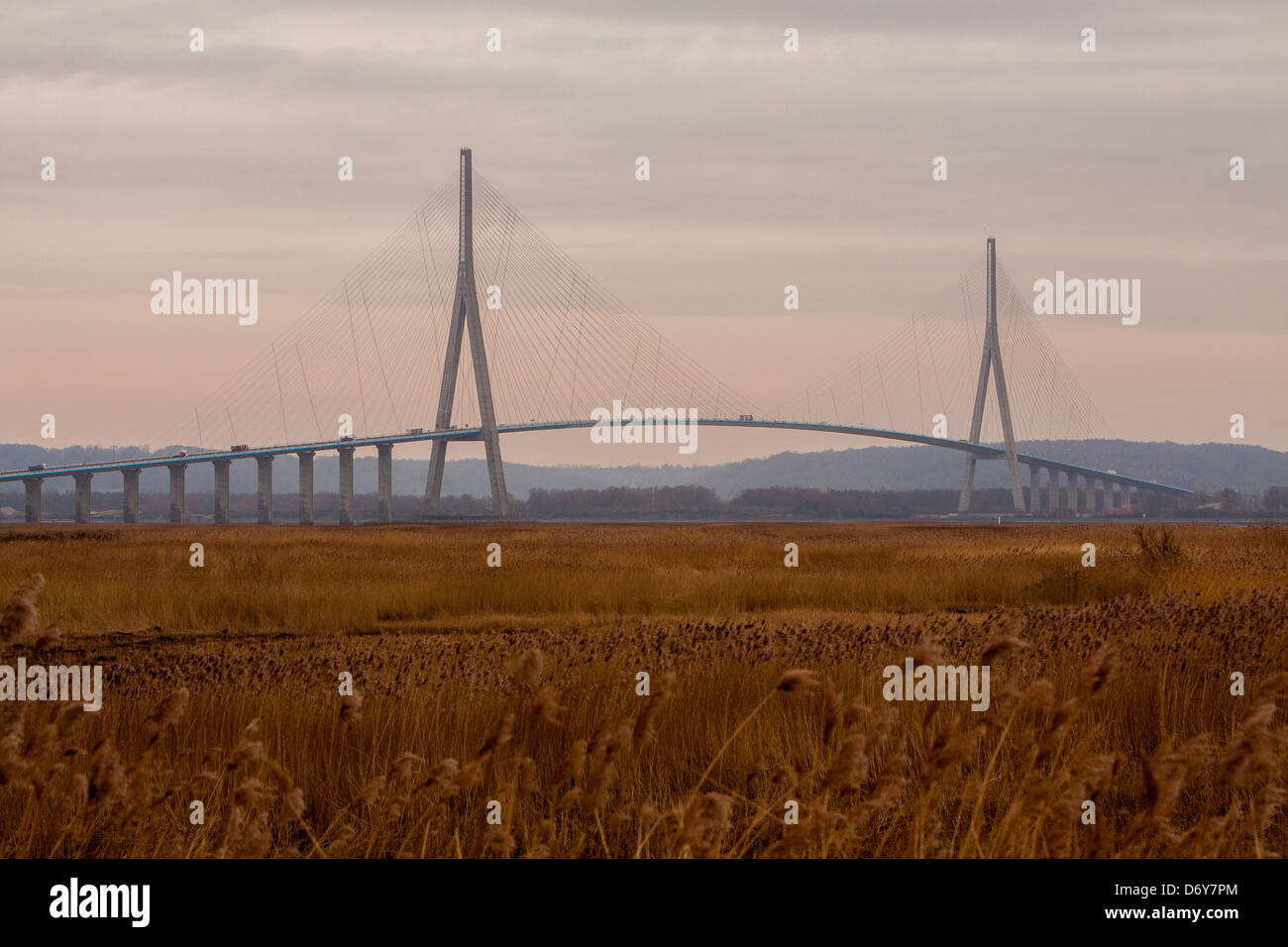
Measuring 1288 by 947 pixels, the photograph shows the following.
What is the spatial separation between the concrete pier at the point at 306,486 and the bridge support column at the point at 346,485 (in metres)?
2.12

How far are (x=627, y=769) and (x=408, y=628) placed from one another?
11485 millimetres

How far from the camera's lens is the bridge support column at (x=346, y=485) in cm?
9012

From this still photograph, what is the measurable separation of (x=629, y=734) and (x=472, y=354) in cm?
6998

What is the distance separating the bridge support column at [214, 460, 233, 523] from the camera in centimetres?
9525

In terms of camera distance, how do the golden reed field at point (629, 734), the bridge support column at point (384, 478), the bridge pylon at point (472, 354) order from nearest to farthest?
the golden reed field at point (629, 734) → the bridge pylon at point (472, 354) → the bridge support column at point (384, 478)

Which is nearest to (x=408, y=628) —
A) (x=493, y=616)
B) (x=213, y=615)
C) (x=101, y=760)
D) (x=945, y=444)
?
(x=493, y=616)

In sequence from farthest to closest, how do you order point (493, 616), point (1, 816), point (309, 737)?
point (493, 616), point (309, 737), point (1, 816)

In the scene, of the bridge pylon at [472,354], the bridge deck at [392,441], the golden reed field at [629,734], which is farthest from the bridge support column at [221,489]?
the golden reed field at [629,734]

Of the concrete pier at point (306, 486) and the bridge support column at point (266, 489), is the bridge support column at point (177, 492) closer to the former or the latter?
the bridge support column at point (266, 489)

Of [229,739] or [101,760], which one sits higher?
[101,760]

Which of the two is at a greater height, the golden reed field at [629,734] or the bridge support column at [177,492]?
the golden reed field at [629,734]
